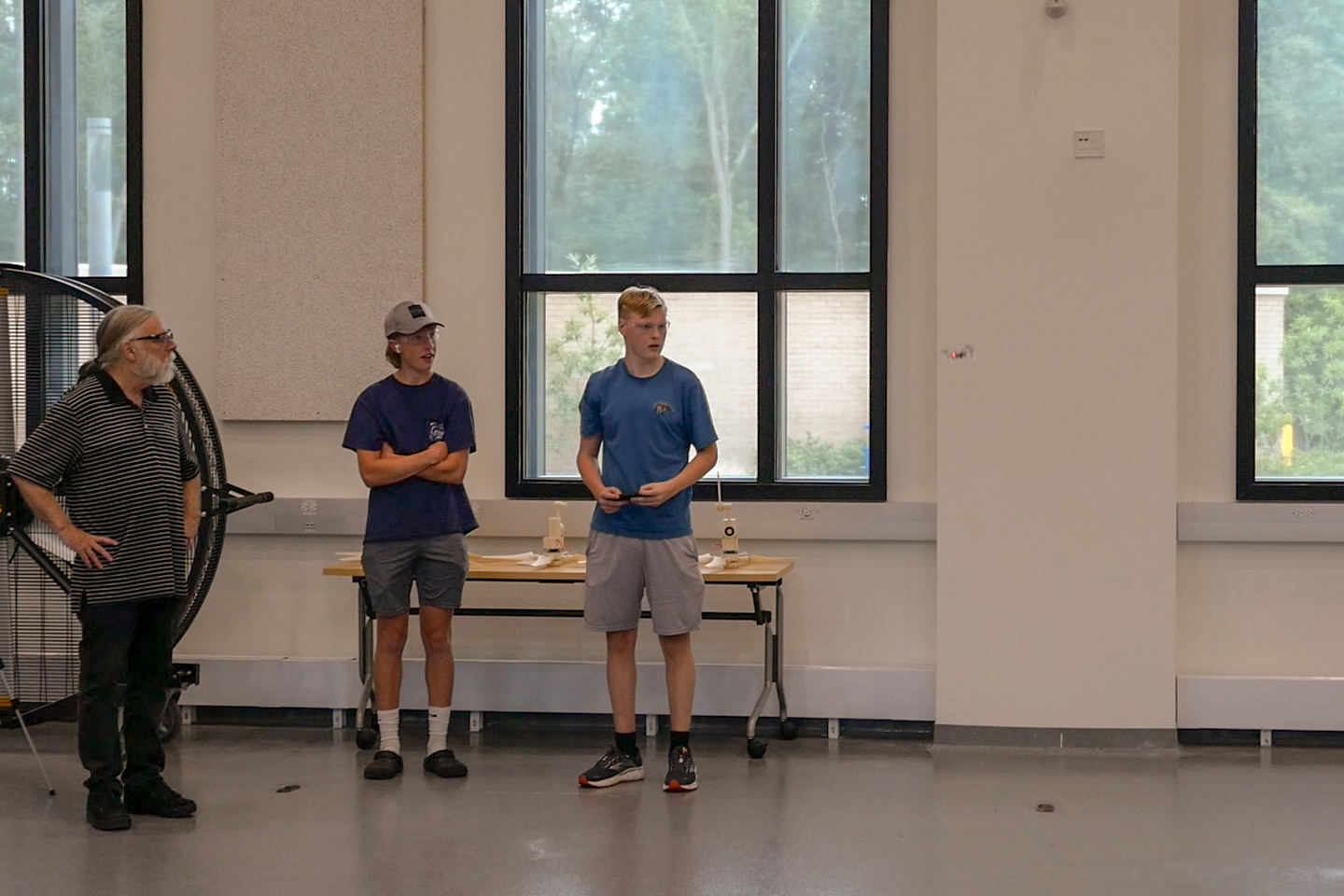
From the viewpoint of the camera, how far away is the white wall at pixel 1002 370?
4945 mm

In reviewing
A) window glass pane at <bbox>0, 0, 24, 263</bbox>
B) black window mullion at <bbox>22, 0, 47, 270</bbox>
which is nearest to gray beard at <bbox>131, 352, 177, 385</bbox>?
black window mullion at <bbox>22, 0, 47, 270</bbox>

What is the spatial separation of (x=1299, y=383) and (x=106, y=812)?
4.29 meters

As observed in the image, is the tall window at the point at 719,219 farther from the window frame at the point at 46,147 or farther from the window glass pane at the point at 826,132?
the window frame at the point at 46,147

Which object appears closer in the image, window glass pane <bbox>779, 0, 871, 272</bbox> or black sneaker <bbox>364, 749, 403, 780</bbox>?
black sneaker <bbox>364, 749, 403, 780</bbox>

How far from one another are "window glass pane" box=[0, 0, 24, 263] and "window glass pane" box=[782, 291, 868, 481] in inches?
124

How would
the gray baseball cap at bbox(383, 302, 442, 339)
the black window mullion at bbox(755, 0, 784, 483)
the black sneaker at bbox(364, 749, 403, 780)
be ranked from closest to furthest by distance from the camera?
the gray baseball cap at bbox(383, 302, 442, 339) < the black sneaker at bbox(364, 749, 403, 780) < the black window mullion at bbox(755, 0, 784, 483)

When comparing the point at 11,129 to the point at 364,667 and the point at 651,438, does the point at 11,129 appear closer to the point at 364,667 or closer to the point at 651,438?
the point at 364,667

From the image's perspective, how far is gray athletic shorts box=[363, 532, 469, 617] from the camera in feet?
14.6

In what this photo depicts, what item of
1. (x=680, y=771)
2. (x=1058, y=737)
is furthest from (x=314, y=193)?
(x=1058, y=737)

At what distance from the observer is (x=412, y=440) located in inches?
176

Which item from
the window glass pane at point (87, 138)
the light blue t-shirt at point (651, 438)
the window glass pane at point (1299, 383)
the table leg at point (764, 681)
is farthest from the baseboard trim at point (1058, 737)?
the window glass pane at point (87, 138)

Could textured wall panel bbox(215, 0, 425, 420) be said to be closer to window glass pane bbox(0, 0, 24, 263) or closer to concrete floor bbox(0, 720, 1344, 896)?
window glass pane bbox(0, 0, 24, 263)

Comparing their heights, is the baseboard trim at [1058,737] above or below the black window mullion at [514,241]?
below

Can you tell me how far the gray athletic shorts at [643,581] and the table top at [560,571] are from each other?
17.3 inches
